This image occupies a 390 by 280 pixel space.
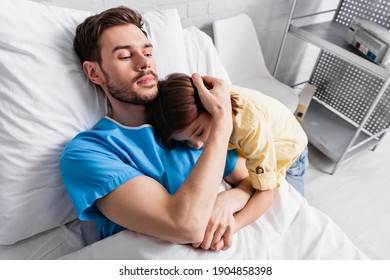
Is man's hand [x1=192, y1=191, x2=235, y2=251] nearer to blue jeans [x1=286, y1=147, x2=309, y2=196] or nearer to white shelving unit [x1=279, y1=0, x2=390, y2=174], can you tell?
blue jeans [x1=286, y1=147, x2=309, y2=196]

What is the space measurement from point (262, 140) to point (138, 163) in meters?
0.35

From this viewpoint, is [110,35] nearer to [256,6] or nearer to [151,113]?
[151,113]

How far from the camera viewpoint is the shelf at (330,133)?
5.71 feet

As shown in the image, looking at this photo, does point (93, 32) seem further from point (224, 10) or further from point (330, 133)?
point (330, 133)

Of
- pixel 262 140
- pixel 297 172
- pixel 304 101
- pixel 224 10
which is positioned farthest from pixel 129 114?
pixel 304 101

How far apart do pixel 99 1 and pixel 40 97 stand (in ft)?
1.83

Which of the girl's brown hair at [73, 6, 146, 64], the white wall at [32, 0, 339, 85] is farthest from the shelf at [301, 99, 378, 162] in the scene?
the girl's brown hair at [73, 6, 146, 64]

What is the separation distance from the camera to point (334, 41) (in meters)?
1.58

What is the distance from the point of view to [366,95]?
5.97 ft

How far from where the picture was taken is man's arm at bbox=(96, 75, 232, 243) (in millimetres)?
659

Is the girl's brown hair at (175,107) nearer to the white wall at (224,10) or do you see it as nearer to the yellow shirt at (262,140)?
the yellow shirt at (262,140)

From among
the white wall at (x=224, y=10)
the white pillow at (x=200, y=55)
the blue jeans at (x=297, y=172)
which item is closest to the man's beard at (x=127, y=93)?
the white pillow at (x=200, y=55)

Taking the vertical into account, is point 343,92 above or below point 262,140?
below

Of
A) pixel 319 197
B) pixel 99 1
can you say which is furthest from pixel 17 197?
pixel 319 197
